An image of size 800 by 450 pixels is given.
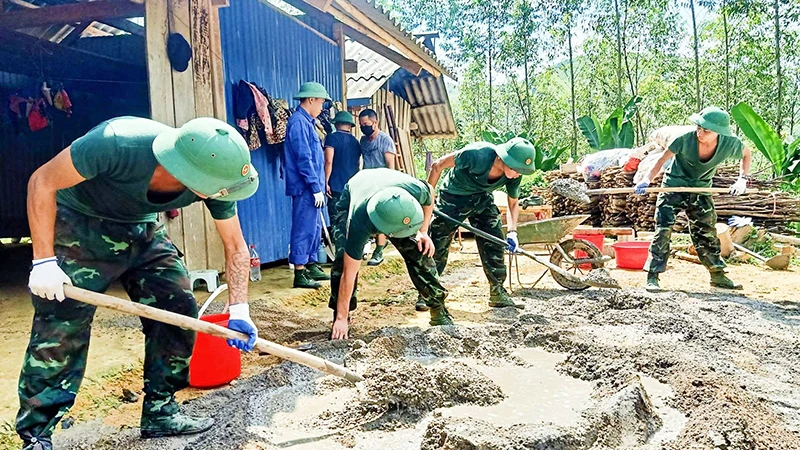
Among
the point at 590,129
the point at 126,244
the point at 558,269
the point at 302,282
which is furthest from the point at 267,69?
the point at 590,129

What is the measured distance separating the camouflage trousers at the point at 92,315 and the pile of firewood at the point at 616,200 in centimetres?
831

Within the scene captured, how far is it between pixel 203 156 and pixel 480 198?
3160 mm

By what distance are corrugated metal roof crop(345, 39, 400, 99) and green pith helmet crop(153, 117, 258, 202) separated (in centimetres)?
680

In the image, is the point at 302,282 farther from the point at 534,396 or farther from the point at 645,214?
the point at 645,214

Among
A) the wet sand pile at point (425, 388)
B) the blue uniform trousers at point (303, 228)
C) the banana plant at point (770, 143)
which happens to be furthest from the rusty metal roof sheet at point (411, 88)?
the wet sand pile at point (425, 388)

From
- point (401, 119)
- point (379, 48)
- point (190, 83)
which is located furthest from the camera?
point (401, 119)

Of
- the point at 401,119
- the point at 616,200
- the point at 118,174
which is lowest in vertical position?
the point at 616,200

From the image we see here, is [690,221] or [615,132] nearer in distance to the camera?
[690,221]

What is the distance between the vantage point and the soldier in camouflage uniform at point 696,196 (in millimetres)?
5230

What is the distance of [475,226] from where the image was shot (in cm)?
509

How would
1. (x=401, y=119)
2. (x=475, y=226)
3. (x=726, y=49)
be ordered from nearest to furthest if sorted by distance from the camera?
(x=475, y=226)
(x=401, y=119)
(x=726, y=49)

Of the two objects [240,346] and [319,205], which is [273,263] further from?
[240,346]

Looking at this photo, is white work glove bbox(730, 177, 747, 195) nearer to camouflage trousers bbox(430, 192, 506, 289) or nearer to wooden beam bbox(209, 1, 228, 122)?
camouflage trousers bbox(430, 192, 506, 289)

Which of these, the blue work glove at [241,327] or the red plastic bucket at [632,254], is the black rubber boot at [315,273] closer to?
the blue work glove at [241,327]
